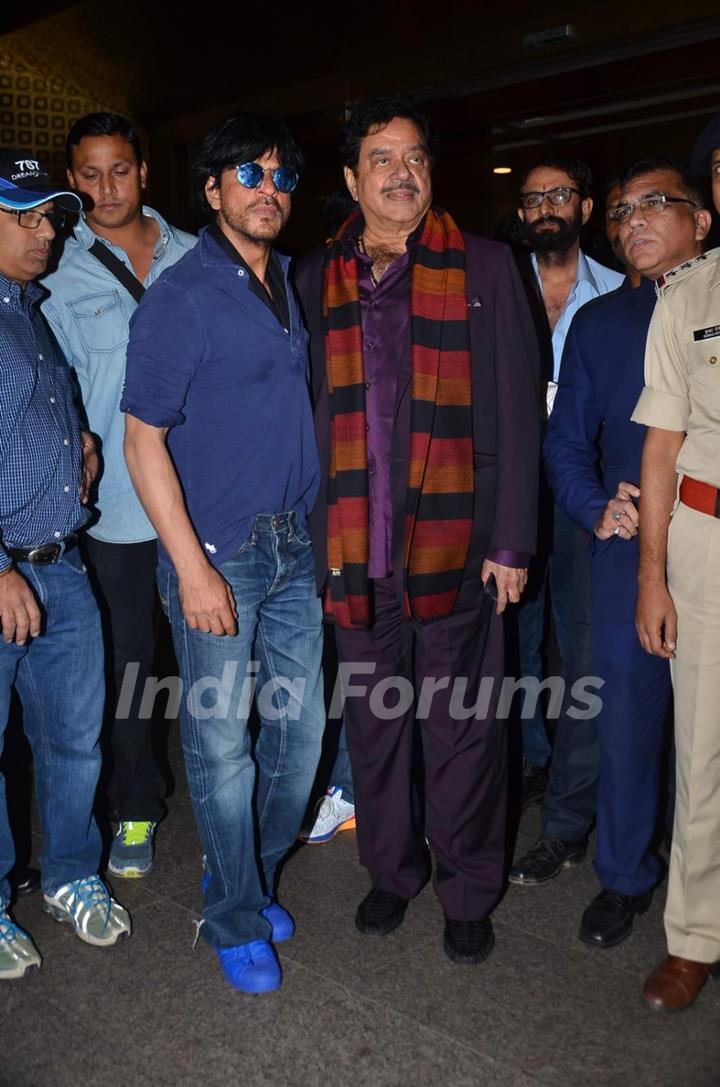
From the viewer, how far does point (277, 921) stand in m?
2.67

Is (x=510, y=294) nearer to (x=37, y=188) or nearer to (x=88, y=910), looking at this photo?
(x=37, y=188)

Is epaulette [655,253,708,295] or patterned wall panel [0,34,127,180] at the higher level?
patterned wall panel [0,34,127,180]

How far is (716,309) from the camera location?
88.8 inches

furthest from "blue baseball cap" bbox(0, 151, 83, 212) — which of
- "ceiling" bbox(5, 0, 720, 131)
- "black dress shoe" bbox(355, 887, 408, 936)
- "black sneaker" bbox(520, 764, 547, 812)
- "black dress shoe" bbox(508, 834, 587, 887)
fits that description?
"ceiling" bbox(5, 0, 720, 131)

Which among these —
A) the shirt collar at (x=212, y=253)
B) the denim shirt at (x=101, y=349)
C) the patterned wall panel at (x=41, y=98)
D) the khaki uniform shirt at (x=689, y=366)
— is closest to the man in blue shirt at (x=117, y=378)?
the denim shirt at (x=101, y=349)

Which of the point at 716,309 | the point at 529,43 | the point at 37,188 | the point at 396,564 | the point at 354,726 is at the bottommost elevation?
the point at 354,726

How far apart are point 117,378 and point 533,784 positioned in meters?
1.86

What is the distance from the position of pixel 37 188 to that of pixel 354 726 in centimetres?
152

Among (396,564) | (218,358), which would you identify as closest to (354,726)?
(396,564)

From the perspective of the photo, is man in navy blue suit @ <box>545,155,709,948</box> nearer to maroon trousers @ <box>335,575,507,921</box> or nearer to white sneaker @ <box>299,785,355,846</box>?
maroon trousers @ <box>335,575,507,921</box>

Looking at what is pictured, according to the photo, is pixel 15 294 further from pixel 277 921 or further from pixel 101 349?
pixel 277 921

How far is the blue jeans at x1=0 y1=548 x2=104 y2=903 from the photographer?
8.54 feet

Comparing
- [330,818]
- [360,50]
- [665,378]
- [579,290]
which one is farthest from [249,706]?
[360,50]

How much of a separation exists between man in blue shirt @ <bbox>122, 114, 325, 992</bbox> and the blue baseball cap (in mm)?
391
